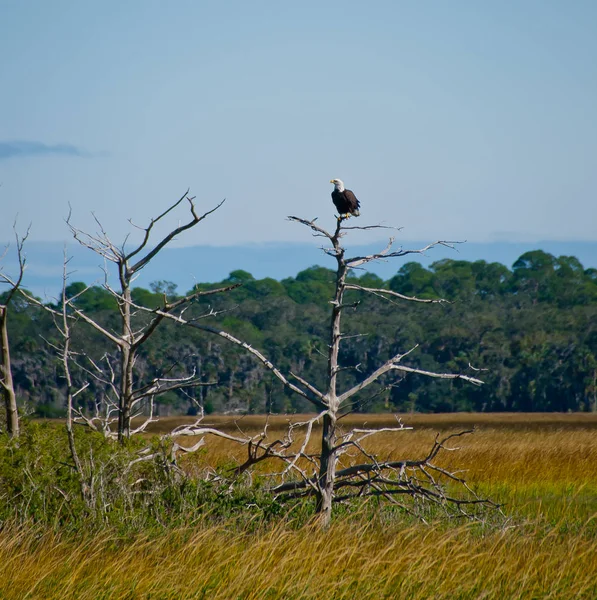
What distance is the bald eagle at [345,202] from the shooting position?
9562 millimetres

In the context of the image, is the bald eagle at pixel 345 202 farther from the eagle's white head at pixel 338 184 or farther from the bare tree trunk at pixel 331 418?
the bare tree trunk at pixel 331 418

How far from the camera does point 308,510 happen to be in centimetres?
796

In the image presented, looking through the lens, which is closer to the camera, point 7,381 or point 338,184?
point 7,381

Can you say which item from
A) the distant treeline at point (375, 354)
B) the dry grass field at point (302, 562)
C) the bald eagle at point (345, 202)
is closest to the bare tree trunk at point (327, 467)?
the dry grass field at point (302, 562)

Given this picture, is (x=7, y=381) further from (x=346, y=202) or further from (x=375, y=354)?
(x=375, y=354)

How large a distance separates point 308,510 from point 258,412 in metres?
40.4

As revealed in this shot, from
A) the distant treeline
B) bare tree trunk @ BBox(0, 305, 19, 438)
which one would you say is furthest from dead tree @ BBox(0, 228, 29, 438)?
the distant treeline

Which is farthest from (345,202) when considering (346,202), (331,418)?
(331,418)

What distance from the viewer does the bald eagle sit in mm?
9562

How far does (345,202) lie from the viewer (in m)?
9.59

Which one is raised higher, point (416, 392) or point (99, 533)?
point (99, 533)

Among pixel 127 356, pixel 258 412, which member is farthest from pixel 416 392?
pixel 127 356

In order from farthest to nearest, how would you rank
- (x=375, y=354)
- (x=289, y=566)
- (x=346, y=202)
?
1. (x=375, y=354)
2. (x=346, y=202)
3. (x=289, y=566)

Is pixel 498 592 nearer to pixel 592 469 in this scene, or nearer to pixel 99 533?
pixel 99 533
